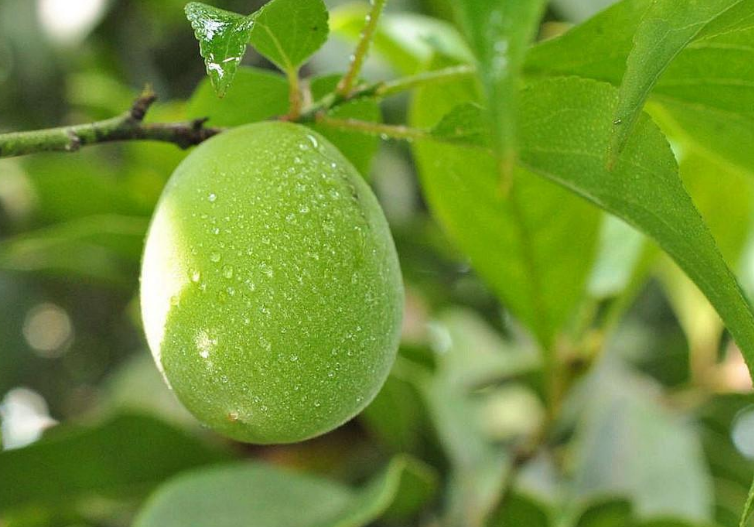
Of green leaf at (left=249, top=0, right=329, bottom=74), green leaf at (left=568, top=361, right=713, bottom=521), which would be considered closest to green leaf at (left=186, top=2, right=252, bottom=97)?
green leaf at (left=249, top=0, right=329, bottom=74)

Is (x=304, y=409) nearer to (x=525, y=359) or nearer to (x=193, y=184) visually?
(x=193, y=184)

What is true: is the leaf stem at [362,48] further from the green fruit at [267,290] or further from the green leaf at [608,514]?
the green leaf at [608,514]

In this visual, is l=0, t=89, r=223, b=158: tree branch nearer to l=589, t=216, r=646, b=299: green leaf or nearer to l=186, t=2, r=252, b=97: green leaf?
l=186, t=2, r=252, b=97: green leaf

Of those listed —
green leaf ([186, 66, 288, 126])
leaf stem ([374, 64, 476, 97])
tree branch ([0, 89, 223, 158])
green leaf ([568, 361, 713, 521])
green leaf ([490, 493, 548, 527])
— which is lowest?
green leaf ([568, 361, 713, 521])

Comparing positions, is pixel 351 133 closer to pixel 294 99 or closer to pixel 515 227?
pixel 294 99

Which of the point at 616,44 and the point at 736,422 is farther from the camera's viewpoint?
the point at 736,422

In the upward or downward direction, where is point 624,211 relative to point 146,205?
upward

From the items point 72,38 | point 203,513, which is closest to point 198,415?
point 203,513
